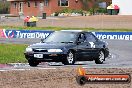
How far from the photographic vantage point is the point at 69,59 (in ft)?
61.9

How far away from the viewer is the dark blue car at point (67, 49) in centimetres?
1855

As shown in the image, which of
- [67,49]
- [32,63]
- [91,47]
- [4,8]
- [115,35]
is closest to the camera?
[67,49]

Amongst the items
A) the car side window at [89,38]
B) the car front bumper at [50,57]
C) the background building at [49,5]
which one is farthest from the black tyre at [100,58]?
the background building at [49,5]

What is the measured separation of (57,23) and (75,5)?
24.8 m

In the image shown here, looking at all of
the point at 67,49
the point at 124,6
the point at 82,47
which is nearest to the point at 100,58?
the point at 82,47

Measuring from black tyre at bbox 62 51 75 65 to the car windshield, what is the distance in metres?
0.63

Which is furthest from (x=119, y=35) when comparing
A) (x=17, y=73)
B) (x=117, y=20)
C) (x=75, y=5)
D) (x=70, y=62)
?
(x=75, y=5)

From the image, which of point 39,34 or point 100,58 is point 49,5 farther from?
point 100,58

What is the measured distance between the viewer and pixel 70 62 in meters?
18.9

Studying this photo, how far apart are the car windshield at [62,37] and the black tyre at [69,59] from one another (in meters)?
0.63

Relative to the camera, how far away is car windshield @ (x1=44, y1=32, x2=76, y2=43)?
1945 centimetres

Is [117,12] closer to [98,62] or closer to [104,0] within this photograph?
→ [104,0]

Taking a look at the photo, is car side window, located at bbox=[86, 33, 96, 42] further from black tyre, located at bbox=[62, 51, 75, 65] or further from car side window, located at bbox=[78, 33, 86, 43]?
black tyre, located at bbox=[62, 51, 75, 65]

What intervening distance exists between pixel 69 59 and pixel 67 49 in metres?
0.37
